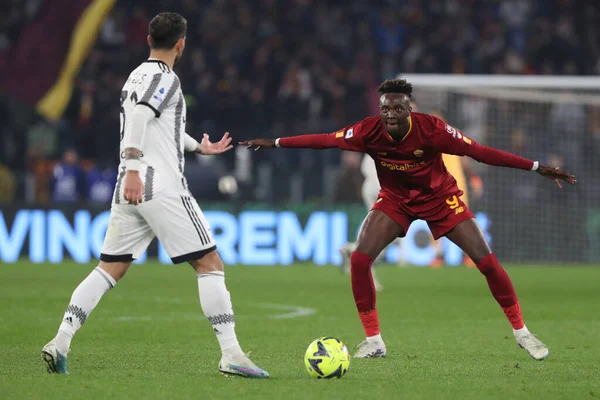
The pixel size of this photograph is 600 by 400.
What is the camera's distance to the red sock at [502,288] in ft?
26.9

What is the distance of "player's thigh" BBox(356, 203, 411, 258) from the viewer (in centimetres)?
820

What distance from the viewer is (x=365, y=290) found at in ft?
27.1

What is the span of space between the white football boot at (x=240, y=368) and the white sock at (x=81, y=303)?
0.86m

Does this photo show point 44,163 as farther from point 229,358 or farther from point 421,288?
point 229,358

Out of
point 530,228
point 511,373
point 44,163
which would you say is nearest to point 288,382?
point 511,373

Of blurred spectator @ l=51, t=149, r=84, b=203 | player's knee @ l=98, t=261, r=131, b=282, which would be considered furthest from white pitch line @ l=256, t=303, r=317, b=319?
blurred spectator @ l=51, t=149, r=84, b=203

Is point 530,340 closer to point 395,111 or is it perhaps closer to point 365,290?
point 365,290

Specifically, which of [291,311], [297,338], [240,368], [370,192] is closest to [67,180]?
[370,192]

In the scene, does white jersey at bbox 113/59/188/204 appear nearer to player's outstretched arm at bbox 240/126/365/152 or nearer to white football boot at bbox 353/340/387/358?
player's outstretched arm at bbox 240/126/365/152

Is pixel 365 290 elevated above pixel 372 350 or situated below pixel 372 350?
above

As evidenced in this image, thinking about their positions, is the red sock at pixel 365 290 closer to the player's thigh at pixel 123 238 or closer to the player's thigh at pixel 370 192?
the player's thigh at pixel 123 238

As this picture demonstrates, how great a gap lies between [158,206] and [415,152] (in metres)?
2.27

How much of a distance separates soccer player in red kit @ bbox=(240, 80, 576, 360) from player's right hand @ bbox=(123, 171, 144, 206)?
1.63 meters

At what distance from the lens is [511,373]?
284 inches
